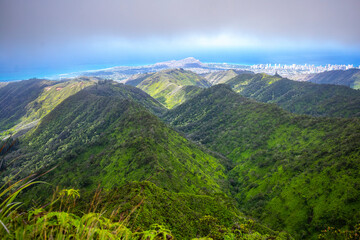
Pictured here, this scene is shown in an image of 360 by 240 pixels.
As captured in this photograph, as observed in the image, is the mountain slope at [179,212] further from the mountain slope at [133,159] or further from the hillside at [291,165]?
the hillside at [291,165]

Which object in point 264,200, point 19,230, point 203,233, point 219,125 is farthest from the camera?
point 219,125

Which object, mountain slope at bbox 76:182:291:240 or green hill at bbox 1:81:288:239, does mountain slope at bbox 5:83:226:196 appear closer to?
green hill at bbox 1:81:288:239

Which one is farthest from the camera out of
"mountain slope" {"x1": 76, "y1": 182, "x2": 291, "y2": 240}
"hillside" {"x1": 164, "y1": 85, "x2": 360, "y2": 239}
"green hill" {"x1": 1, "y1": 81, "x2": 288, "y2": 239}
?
"hillside" {"x1": 164, "y1": 85, "x2": 360, "y2": 239}

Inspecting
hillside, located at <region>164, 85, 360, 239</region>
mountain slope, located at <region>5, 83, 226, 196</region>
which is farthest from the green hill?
hillside, located at <region>164, 85, 360, 239</region>

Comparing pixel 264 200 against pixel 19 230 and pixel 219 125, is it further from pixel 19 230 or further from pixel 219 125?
pixel 219 125

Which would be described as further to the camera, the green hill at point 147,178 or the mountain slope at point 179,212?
the green hill at point 147,178

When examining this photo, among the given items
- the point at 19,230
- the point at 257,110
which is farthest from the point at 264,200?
the point at 257,110

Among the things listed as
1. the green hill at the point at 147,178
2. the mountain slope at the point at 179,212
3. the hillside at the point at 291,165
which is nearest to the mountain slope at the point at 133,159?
the green hill at the point at 147,178

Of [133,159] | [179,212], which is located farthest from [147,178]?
[179,212]

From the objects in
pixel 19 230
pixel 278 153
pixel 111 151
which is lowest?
pixel 278 153
